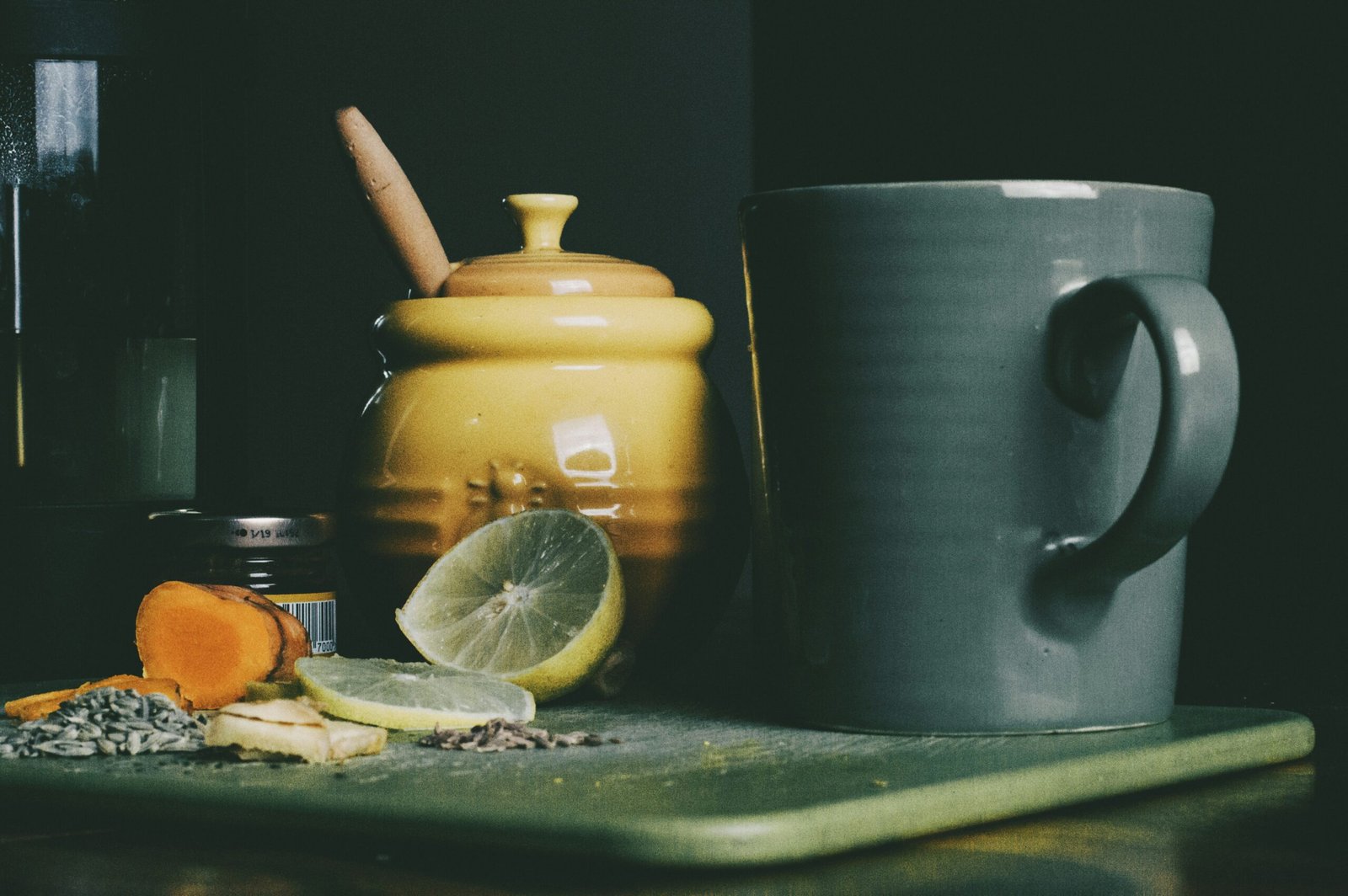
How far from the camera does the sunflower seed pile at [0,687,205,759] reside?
1.91ft

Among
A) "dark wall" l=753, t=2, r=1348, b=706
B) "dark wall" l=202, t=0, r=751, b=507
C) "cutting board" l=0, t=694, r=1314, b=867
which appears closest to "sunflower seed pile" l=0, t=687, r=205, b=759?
"cutting board" l=0, t=694, r=1314, b=867

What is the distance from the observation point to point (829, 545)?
0.64m

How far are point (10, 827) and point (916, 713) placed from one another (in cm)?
30

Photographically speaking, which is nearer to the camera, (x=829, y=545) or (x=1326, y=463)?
(x=829, y=545)

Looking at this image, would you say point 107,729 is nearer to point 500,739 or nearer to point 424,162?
point 500,739

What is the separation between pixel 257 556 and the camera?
80 cm

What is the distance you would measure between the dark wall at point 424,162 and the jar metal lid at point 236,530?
1.61 feet

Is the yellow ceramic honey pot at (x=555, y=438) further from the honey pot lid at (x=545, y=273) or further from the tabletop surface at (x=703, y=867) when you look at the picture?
the tabletop surface at (x=703, y=867)

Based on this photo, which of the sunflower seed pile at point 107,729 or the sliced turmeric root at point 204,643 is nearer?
the sunflower seed pile at point 107,729

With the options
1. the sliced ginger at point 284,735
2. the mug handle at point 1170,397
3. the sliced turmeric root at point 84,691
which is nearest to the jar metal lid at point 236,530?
the sliced turmeric root at point 84,691

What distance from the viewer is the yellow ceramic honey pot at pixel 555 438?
30.8 inches

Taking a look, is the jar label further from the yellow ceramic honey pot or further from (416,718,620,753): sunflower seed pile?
(416,718,620,753): sunflower seed pile

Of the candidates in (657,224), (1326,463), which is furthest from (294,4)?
(1326,463)

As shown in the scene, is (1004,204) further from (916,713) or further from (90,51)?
(90,51)
